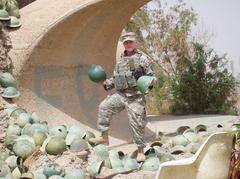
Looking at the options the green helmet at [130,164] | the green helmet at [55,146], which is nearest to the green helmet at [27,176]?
the green helmet at [55,146]

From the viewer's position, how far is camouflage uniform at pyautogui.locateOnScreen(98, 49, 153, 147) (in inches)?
213

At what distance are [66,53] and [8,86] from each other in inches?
62.0

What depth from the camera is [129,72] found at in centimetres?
555

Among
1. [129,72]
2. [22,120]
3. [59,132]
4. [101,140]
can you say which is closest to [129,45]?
[129,72]

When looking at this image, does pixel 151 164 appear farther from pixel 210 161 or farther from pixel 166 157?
pixel 210 161

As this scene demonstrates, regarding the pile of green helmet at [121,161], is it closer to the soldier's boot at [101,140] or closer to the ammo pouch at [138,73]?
the soldier's boot at [101,140]

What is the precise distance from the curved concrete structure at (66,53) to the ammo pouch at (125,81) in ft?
7.76

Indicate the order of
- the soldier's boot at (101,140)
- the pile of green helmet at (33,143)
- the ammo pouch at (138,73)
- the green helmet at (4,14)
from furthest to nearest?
the green helmet at (4,14) < the soldier's boot at (101,140) < the ammo pouch at (138,73) < the pile of green helmet at (33,143)

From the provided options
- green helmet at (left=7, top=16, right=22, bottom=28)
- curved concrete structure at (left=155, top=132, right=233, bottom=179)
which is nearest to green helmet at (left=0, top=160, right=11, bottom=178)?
curved concrete structure at (left=155, top=132, right=233, bottom=179)

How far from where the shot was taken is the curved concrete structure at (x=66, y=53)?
7707 millimetres

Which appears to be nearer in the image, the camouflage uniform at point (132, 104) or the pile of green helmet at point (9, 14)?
the camouflage uniform at point (132, 104)

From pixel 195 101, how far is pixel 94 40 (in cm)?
576

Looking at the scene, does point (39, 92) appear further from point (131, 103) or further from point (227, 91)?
point (227, 91)

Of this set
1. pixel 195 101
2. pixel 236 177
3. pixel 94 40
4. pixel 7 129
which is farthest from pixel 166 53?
pixel 236 177
